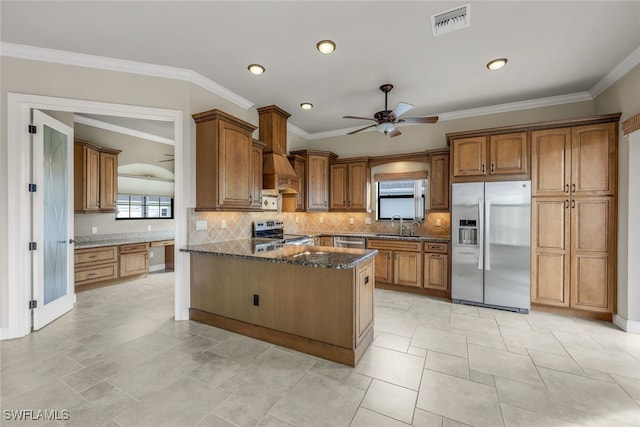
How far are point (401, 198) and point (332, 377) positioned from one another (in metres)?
3.63

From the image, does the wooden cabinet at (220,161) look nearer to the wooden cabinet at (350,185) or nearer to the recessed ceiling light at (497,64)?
the wooden cabinet at (350,185)

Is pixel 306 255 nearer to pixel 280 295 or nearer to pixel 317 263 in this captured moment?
pixel 317 263

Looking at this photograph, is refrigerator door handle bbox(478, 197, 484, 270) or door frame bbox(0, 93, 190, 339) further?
refrigerator door handle bbox(478, 197, 484, 270)

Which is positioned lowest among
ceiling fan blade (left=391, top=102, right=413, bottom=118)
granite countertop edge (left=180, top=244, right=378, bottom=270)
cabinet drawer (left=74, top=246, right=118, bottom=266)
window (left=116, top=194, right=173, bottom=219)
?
cabinet drawer (left=74, top=246, right=118, bottom=266)

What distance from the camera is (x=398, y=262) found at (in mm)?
4461

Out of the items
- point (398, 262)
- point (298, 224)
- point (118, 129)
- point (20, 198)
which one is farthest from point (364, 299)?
point (118, 129)

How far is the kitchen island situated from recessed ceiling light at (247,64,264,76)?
2148mm

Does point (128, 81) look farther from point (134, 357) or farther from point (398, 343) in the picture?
point (398, 343)

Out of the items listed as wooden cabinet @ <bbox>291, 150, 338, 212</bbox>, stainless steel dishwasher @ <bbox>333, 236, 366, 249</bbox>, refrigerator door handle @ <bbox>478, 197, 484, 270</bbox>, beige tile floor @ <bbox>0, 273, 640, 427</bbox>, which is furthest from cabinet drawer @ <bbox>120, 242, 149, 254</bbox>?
refrigerator door handle @ <bbox>478, 197, 484, 270</bbox>

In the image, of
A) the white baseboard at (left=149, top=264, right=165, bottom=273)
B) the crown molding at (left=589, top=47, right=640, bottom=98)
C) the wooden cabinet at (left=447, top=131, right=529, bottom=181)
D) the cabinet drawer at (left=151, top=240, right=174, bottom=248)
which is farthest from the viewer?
the white baseboard at (left=149, top=264, right=165, bottom=273)

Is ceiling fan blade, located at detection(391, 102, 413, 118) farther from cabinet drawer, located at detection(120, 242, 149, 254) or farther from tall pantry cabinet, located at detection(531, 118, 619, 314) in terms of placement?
cabinet drawer, located at detection(120, 242, 149, 254)

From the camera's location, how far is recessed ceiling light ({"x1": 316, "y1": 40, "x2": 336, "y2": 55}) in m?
2.66

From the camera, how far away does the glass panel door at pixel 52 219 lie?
2924 mm

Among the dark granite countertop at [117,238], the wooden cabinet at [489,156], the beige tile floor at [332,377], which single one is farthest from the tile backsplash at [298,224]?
the dark granite countertop at [117,238]
